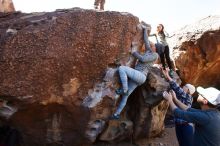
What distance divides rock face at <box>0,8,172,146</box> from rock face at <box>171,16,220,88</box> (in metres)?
4.71

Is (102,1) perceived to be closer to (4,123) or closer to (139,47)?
(139,47)

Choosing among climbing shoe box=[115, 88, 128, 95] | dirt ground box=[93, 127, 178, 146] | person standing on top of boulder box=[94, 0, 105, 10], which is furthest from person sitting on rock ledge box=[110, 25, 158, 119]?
person standing on top of boulder box=[94, 0, 105, 10]

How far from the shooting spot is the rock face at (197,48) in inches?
438

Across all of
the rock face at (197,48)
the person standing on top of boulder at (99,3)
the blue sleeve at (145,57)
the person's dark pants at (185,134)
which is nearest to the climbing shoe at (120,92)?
the blue sleeve at (145,57)

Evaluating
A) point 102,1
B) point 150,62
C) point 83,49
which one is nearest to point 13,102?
point 83,49

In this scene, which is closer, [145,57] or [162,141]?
[145,57]

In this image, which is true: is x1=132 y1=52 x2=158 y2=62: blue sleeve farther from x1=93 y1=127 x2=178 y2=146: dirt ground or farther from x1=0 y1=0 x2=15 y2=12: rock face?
x1=0 y1=0 x2=15 y2=12: rock face

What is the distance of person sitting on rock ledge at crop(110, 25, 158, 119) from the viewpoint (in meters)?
6.17

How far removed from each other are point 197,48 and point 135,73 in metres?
5.76

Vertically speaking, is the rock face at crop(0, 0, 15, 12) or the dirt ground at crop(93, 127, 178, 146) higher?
the rock face at crop(0, 0, 15, 12)

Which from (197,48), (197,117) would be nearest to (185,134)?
(197,117)

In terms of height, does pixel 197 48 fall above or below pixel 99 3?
below

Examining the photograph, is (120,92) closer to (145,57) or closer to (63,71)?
(145,57)

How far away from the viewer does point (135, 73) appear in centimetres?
621
